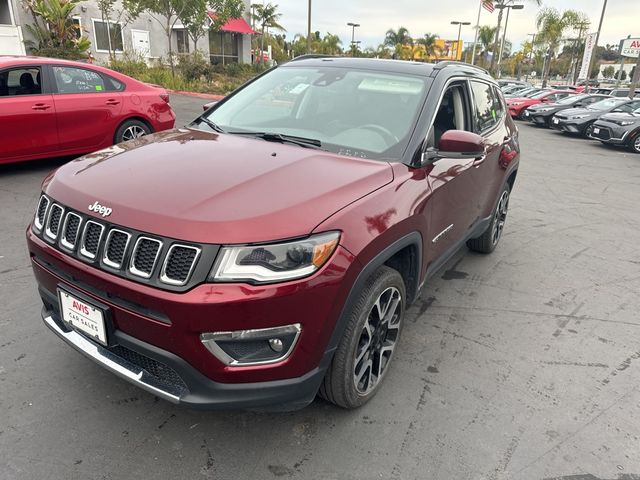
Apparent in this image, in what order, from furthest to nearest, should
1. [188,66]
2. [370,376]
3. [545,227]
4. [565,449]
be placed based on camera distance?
[188,66] → [545,227] → [370,376] → [565,449]

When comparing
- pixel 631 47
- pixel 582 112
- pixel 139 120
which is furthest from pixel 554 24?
pixel 139 120

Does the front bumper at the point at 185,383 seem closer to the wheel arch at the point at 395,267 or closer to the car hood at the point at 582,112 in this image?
the wheel arch at the point at 395,267

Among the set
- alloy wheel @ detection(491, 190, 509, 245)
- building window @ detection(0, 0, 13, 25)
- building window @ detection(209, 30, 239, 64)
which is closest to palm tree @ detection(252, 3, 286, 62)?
building window @ detection(209, 30, 239, 64)

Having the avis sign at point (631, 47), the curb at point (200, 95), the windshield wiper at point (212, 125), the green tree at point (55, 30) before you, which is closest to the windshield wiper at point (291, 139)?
the windshield wiper at point (212, 125)

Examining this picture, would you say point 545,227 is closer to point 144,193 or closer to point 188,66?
point 144,193

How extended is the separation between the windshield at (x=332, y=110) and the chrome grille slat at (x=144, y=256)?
1.27m

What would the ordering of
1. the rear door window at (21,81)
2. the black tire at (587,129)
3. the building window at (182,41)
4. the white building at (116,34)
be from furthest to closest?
the building window at (182,41) → the white building at (116,34) → the black tire at (587,129) → the rear door window at (21,81)

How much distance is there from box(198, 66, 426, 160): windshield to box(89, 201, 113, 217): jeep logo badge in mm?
1185

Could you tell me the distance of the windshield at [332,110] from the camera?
9.64 feet

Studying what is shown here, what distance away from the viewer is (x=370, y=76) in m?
3.34

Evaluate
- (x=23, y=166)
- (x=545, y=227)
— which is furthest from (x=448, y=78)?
(x=23, y=166)

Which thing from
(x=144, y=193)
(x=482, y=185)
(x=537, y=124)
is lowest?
(x=537, y=124)

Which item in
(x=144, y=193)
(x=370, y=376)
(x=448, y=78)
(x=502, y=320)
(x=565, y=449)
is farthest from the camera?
(x=502, y=320)

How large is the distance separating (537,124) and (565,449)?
21274mm
